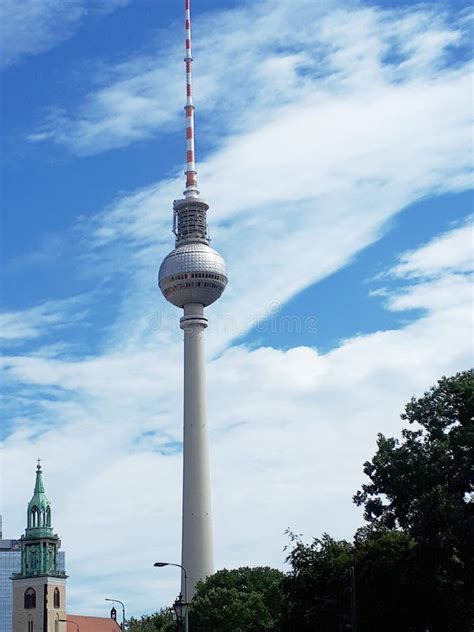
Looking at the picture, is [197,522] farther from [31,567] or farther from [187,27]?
[187,27]

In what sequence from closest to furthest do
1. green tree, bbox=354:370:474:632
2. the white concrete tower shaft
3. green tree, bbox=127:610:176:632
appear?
green tree, bbox=354:370:474:632
green tree, bbox=127:610:176:632
the white concrete tower shaft

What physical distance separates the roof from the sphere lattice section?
49050 millimetres

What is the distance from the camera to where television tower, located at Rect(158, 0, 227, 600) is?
530ft

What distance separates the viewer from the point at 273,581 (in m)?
124

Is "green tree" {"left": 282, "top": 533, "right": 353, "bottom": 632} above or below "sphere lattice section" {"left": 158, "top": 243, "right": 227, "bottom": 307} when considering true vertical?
below

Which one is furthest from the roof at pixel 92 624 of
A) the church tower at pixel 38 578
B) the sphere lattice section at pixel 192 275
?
the sphere lattice section at pixel 192 275

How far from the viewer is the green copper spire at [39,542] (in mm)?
167500

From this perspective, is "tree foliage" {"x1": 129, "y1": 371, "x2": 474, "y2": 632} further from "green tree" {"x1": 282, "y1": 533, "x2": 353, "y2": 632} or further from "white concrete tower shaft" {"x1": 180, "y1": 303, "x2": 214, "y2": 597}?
"white concrete tower shaft" {"x1": 180, "y1": 303, "x2": 214, "y2": 597}

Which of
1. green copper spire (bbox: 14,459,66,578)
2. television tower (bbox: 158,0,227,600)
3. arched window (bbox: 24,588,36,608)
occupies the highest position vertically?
television tower (bbox: 158,0,227,600)

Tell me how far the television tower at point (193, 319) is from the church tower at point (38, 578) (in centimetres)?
1931

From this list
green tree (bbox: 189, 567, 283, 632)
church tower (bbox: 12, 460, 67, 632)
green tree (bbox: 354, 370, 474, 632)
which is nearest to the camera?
green tree (bbox: 354, 370, 474, 632)

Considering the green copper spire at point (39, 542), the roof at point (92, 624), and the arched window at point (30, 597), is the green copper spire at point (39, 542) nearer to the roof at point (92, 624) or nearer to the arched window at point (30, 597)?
the arched window at point (30, 597)

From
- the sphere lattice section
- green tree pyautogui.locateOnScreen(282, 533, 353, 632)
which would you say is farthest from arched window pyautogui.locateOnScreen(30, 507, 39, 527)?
green tree pyautogui.locateOnScreen(282, 533, 353, 632)

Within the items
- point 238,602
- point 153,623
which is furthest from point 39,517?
point 238,602
